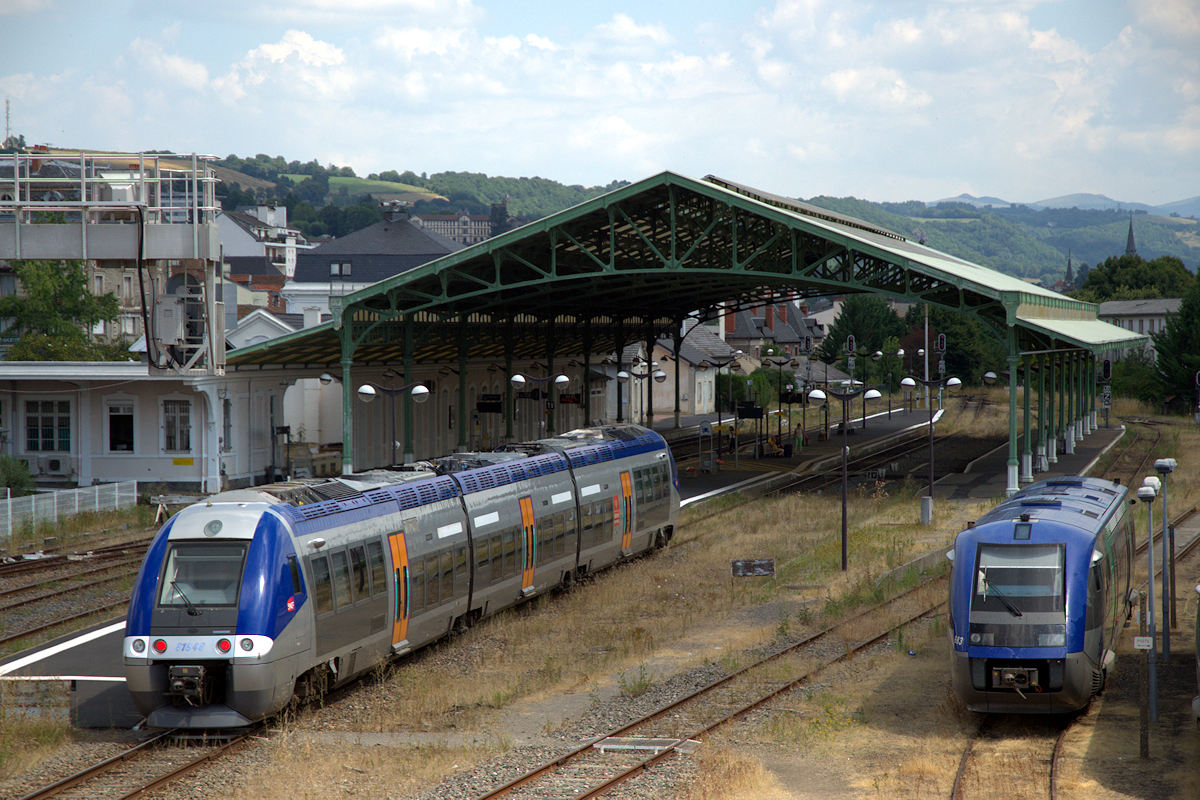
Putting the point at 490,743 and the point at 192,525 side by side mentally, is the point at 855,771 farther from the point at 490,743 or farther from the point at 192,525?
the point at 192,525

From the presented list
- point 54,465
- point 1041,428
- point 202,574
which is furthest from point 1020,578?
Answer: point 54,465

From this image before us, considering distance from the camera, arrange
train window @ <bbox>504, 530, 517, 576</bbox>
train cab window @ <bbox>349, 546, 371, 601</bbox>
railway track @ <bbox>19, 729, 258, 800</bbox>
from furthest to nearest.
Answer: train window @ <bbox>504, 530, 517, 576</bbox> → train cab window @ <bbox>349, 546, 371, 601</bbox> → railway track @ <bbox>19, 729, 258, 800</bbox>

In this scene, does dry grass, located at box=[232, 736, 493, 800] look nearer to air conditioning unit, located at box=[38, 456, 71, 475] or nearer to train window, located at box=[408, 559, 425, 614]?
train window, located at box=[408, 559, 425, 614]

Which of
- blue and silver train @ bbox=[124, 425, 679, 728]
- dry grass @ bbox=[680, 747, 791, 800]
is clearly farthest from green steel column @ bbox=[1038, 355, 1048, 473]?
dry grass @ bbox=[680, 747, 791, 800]

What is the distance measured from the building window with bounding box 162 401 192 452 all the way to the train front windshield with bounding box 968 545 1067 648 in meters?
29.9

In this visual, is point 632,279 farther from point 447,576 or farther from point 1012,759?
point 1012,759

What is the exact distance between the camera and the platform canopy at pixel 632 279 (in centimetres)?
3725

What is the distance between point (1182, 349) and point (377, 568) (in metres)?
66.6

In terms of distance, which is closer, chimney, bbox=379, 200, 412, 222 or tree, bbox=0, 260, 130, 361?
tree, bbox=0, 260, 130, 361

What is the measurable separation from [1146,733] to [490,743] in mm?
7404

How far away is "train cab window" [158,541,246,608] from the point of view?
13.9 meters

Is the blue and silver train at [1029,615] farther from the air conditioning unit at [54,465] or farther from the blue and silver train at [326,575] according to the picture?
the air conditioning unit at [54,465]

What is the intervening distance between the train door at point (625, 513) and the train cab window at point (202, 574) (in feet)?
40.7

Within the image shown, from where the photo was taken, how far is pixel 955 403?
293 ft
